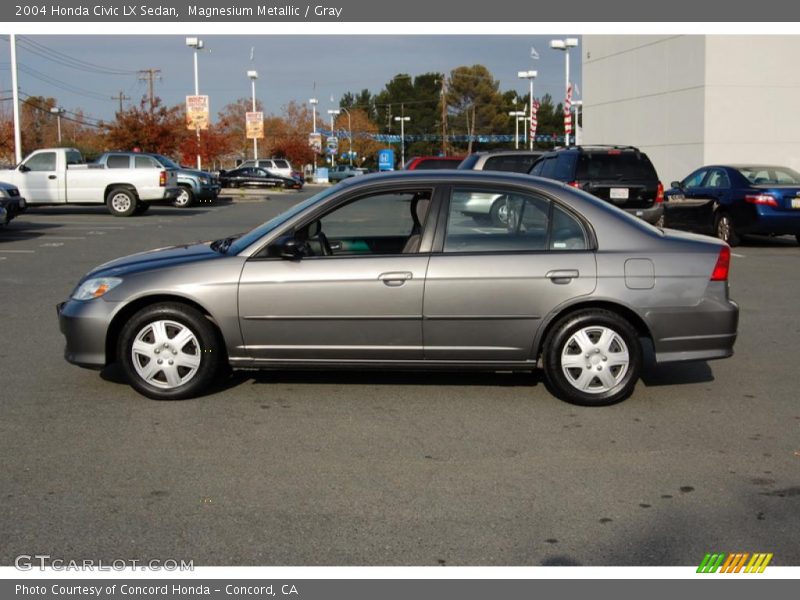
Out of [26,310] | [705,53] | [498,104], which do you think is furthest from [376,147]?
[26,310]

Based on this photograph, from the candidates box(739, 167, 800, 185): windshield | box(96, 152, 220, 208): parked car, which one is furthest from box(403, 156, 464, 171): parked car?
box(96, 152, 220, 208): parked car

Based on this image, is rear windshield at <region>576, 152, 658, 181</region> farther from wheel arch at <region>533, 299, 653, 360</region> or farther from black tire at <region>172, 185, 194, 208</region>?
black tire at <region>172, 185, 194, 208</region>

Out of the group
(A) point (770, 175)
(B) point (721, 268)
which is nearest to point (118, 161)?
(A) point (770, 175)

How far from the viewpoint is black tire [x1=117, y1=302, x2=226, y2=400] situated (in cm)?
652

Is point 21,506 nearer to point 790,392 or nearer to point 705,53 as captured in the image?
point 790,392

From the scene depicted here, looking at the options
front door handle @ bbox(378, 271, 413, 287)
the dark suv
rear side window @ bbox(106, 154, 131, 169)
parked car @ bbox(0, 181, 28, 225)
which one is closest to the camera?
front door handle @ bbox(378, 271, 413, 287)

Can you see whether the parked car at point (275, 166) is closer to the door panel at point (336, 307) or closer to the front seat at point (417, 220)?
the front seat at point (417, 220)

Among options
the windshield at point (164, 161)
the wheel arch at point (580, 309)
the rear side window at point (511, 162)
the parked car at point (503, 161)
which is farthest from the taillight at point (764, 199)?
the windshield at point (164, 161)

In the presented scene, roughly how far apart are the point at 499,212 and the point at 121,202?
2314 cm

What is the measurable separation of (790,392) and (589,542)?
11.0 feet

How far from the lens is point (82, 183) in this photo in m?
27.7

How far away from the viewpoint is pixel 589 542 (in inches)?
168

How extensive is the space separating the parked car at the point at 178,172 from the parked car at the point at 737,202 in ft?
54.0

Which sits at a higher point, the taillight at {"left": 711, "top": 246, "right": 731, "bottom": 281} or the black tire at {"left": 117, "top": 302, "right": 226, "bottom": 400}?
the taillight at {"left": 711, "top": 246, "right": 731, "bottom": 281}
